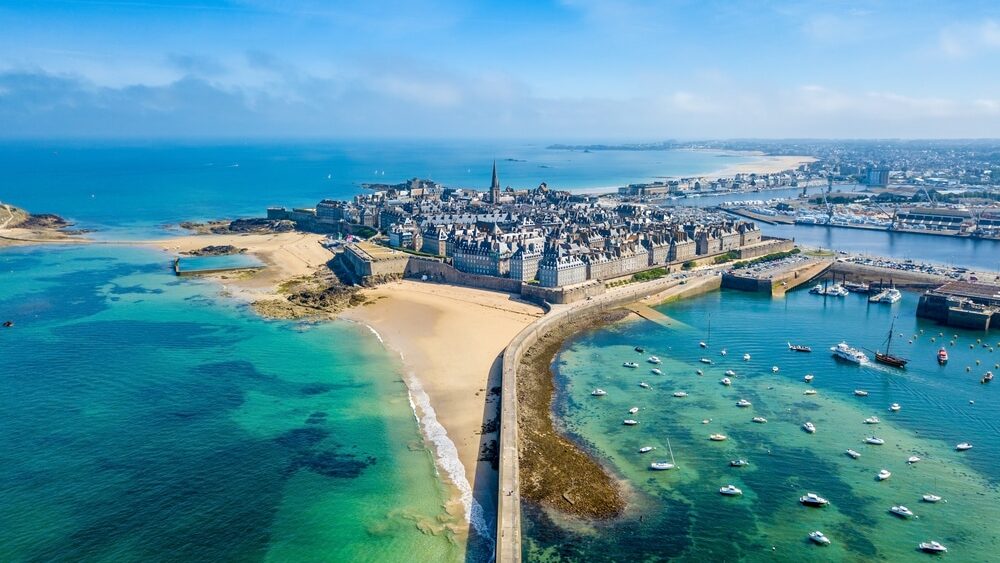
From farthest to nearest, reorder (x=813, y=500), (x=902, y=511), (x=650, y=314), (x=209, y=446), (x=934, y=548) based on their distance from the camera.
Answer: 1. (x=650, y=314)
2. (x=209, y=446)
3. (x=813, y=500)
4. (x=902, y=511)
5. (x=934, y=548)

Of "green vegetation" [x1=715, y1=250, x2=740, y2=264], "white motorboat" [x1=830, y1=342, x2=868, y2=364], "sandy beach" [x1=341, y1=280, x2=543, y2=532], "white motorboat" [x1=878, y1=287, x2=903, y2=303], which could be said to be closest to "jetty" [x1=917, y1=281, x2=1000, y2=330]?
"white motorboat" [x1=878, y1=287, x2=903, y2=303]

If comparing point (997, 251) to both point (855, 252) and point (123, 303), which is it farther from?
point (123, 303)

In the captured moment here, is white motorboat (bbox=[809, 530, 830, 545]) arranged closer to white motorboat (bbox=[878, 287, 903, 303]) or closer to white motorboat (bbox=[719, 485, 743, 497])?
white motorboat (bbox=[719, 485, 743, 497])

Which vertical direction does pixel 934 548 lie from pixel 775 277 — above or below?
below

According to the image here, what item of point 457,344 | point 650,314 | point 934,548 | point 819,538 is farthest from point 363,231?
point 934,548

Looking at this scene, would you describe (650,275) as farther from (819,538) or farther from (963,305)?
(819,538)

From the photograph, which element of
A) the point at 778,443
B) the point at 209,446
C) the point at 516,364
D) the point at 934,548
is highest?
the point at 516,364

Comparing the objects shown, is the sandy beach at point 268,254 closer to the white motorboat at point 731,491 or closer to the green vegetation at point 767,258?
the white motorboat at point 731,491
